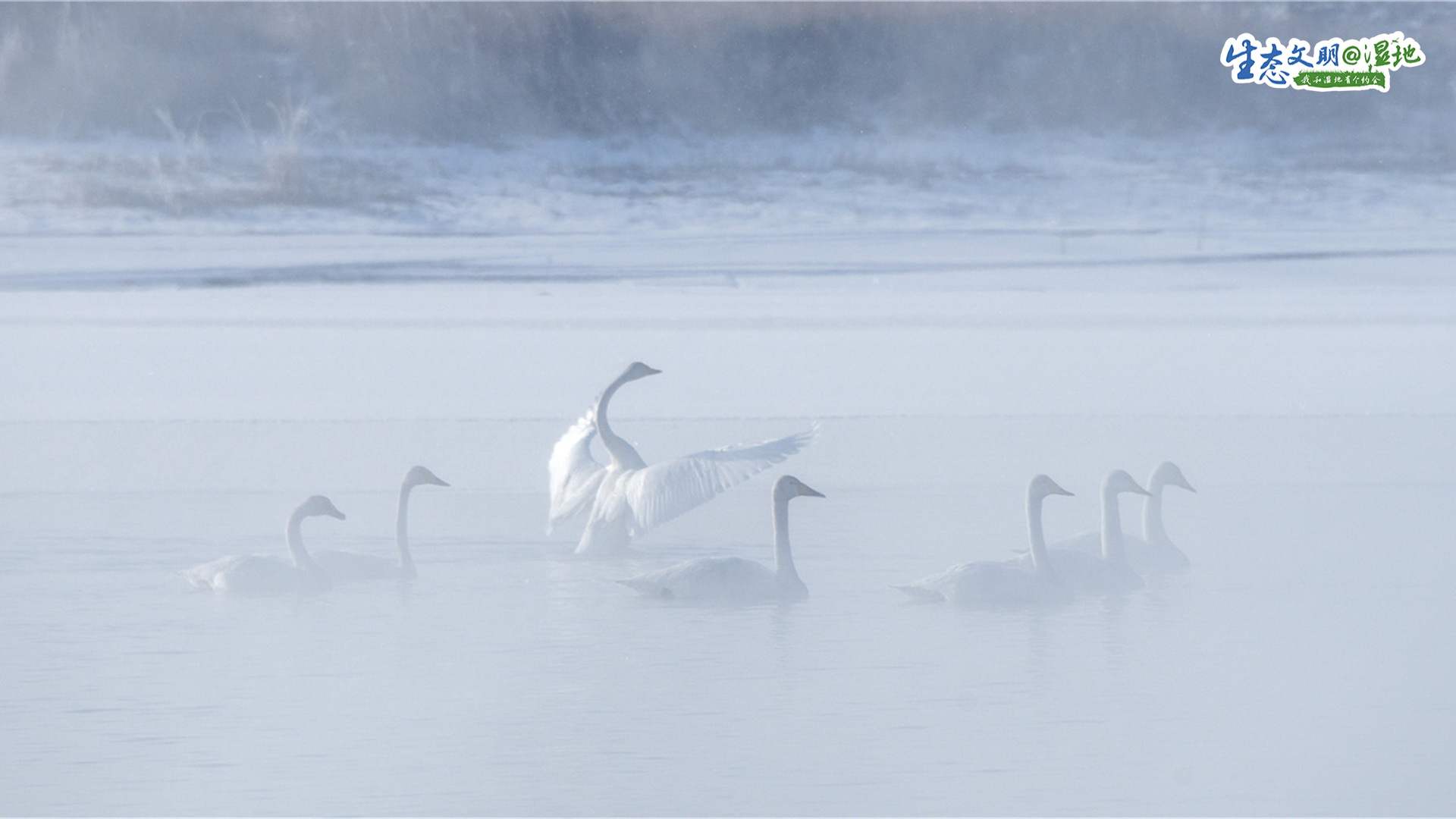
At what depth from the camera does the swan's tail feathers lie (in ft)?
21.6

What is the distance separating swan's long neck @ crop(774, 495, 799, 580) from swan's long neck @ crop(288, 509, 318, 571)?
1640 millimetres

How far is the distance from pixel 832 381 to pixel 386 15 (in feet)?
40.3

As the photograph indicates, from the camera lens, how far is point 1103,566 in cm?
711

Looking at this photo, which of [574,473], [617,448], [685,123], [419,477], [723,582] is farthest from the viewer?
[685,123]

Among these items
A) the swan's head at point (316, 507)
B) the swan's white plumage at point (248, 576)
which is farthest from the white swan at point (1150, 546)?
the swan's white plumage at point (248, 576)

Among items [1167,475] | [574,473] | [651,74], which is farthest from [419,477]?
[651,74]

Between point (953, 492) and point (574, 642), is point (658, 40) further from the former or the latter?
point (574, 642)

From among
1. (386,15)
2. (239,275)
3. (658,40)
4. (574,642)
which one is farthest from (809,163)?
(574,642)

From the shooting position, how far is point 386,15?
23844mm

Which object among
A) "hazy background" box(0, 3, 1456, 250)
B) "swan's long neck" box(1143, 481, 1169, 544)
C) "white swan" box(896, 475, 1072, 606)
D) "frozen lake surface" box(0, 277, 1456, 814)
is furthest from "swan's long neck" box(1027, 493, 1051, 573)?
"hazy background" box(0, 3, 1456, 250)

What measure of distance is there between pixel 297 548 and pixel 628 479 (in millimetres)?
1406

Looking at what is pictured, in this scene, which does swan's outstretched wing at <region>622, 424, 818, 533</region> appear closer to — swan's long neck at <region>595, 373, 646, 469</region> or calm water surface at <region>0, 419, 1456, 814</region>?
calm water surface at <region>0, 419, 1456, 814</region>

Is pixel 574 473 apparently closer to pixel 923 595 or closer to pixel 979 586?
pixel 923 595

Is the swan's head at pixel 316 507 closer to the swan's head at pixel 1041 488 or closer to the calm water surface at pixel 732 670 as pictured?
the calm water surface at pixel 732 670
